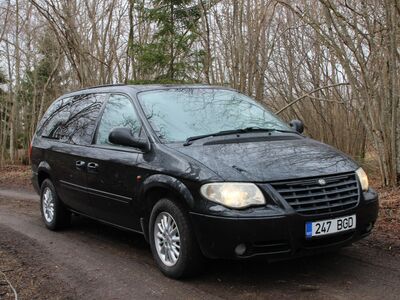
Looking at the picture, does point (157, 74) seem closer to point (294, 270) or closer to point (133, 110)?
→ point (133, 110)

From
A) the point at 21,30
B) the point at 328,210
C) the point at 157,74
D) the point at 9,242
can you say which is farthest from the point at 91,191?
the point at 21,30

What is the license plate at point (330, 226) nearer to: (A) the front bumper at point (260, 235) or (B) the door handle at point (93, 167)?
(A) the front bumper at point (260, 235)

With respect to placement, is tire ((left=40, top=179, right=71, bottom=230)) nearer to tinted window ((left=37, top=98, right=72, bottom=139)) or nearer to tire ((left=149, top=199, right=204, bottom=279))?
tinted window ((left=37, top=98, right=72, bottom=139))

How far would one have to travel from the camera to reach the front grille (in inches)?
151

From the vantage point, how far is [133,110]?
5.09 meters

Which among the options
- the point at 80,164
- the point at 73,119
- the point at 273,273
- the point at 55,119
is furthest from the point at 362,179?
the point at 55,119

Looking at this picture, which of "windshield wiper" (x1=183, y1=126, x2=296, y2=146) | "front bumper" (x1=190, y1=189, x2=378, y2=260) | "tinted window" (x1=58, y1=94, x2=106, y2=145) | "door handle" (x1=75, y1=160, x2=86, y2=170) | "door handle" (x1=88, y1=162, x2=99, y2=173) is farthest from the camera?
"tinted window" (x1=58, y1=94, x2=106, y2=145)

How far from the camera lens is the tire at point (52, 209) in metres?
6.46

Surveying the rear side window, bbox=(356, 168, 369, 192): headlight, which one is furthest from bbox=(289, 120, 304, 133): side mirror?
the rear side window

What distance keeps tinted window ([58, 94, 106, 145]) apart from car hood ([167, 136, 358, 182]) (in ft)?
5.60

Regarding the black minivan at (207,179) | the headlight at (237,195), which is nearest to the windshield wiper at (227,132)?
the black minivan at (207,179)

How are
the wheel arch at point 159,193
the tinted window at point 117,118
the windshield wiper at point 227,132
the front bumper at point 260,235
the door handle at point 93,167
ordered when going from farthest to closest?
the door handle at point 93,167 < the tinted window at point 117,118 < the windshield wiper at point 227,132 < the wheel arch at point 159,193 < the front bumper at point 260,235

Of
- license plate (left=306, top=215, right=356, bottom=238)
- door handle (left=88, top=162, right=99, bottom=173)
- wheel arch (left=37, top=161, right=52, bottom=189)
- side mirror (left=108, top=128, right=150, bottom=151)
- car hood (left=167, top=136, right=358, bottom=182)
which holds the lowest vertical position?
license plate (left=306, top=215, right=356, bottom=238)

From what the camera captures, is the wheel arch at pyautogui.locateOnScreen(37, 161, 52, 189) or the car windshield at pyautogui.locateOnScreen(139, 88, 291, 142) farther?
the wheel arch at pyautogui.locateOnScreen(37, 161, 52, 189)
